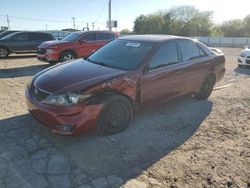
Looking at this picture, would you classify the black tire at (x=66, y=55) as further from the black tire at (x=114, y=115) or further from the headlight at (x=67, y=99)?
the headlight at (x=67, y=99)

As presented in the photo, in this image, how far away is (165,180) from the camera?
134 inches

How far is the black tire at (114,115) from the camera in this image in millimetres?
4262

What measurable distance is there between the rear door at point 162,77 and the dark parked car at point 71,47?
721 centimetres

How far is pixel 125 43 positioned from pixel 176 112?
1.77m

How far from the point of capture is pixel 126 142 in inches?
169

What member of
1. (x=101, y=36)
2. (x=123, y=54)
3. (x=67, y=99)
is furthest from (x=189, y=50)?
(x=101, y=36)

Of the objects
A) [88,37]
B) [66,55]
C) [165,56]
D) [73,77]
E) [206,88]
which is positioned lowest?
[206,88]

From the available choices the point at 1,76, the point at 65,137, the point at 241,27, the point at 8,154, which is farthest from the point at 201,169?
the point at 241,27

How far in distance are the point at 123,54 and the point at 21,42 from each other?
1267 cm

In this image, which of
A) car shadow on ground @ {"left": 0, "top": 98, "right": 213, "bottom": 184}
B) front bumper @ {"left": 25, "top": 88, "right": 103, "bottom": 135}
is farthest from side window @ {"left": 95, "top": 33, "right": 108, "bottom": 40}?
front bumper @ {"left": 25, "top": 88, "right": 103, "bottom": 135}

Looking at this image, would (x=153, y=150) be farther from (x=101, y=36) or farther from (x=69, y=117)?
(x=101, y=36)

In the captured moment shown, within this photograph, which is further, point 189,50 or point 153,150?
point 189,50

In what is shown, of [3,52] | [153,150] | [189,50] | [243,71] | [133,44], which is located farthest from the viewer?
[3,52]

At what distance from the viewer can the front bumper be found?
12.9 feet
